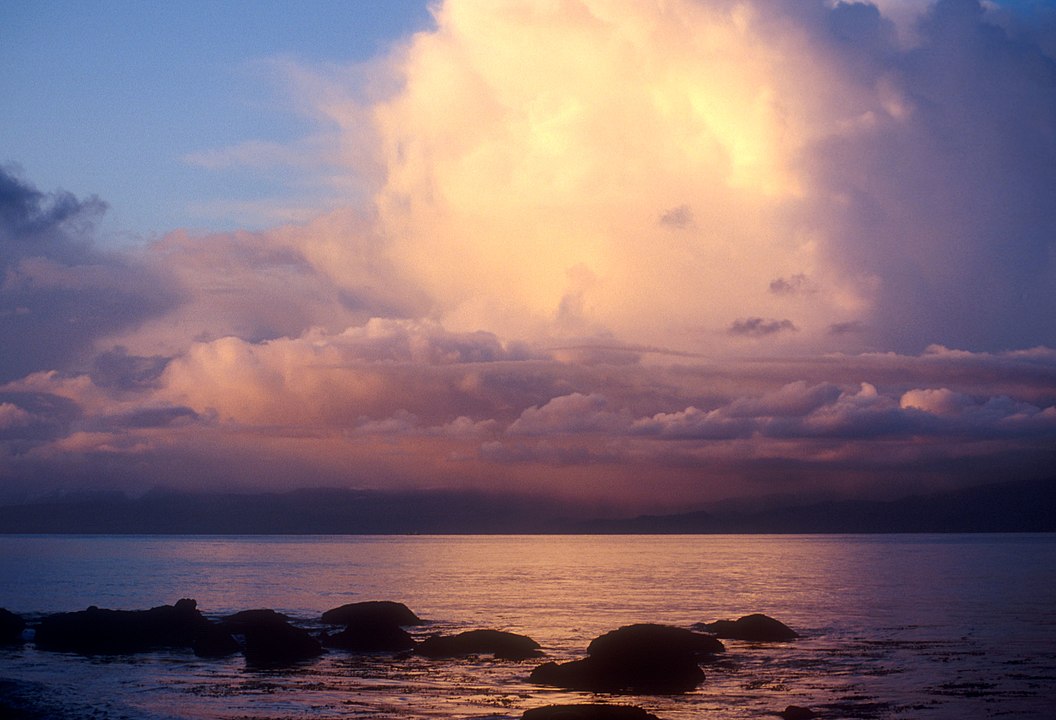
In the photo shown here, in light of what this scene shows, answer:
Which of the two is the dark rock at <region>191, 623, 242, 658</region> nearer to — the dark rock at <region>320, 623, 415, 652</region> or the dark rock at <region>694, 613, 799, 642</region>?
the dark rock at <region>320, 623, 415, 652</region>

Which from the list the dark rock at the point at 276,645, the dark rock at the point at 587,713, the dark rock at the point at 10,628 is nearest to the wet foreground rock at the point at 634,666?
the dark rock at the point at 587,713

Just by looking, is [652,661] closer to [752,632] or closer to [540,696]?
[540,696]

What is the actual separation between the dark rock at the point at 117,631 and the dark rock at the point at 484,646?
50.5 ft

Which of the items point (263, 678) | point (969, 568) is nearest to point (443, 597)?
point (263, 678)

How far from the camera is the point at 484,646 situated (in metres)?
55.7

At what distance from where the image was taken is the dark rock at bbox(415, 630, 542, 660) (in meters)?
54.2

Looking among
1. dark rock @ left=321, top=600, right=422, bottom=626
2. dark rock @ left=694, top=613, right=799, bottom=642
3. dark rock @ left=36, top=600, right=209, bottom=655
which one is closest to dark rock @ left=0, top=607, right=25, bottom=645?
dark rock @ left=36, top=600, right=209, bottom=655

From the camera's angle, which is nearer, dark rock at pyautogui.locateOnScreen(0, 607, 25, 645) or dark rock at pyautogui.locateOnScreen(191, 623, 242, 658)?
dark rock at pyautogui.locateOnScreen(191, 623, 242, 658)

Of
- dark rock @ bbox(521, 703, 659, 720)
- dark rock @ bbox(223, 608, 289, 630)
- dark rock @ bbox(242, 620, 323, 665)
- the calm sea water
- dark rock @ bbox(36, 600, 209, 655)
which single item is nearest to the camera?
dark rock @ bbox(521, 703, 659, 720)

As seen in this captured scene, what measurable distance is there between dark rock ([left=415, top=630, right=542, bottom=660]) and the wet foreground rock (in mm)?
6902

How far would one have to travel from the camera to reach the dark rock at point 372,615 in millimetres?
61500

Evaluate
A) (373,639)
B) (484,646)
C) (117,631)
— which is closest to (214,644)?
(117,631)

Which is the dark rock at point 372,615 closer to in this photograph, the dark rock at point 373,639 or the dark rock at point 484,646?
the dark rock at point 373,639

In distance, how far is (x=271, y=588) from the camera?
117500 mm
